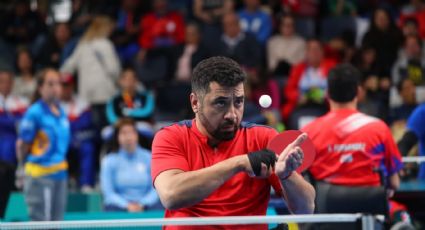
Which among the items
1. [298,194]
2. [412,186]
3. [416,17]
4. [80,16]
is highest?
[80,16]

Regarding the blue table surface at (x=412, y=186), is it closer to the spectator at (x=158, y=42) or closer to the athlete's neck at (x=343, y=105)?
the athlete's neck at (x=343, y=105)

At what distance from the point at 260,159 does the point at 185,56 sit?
8995mm

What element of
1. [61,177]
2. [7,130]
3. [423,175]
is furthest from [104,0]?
[423,175]

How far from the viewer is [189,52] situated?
41.5 feet

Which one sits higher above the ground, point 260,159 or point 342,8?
point 342,8

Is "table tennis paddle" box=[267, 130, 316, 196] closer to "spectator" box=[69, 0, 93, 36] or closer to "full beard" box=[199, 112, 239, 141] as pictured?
"full beard" box=[199, 112, 239, 141]

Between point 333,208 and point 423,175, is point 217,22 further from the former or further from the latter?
point 333,208

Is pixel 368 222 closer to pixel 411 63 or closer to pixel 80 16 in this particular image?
pixel 411 63

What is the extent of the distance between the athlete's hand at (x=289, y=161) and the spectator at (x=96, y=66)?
28.6 ft

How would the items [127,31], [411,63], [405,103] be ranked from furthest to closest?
[127,31] < [411,63] < [405,103]

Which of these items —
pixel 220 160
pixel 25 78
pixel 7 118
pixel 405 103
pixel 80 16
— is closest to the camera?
pixel 220 160

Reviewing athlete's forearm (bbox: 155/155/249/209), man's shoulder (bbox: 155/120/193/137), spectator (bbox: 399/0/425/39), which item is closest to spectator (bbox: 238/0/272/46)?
spectator (bbox: 399/0/425/39)

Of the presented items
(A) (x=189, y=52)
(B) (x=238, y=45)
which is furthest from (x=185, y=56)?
(B) (x=238, y=45)

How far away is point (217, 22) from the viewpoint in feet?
44.7
